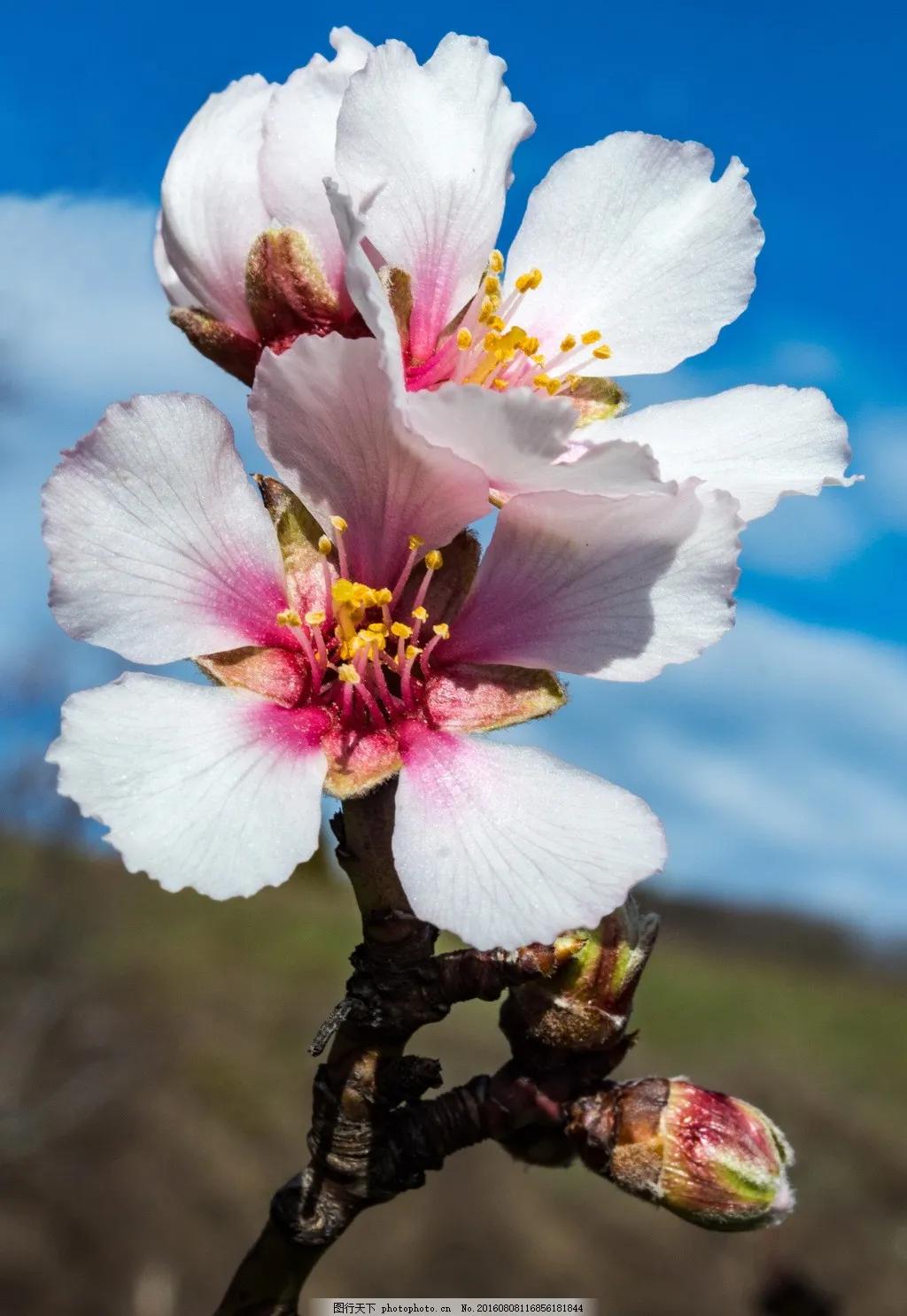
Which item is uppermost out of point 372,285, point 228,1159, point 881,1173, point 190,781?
point 372,285

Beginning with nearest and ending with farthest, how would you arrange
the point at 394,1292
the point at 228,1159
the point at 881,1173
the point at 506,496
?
1. the point at 506,496
2. the point at 881,1173
3. the point at 394,1292
4. the point at 228,1159

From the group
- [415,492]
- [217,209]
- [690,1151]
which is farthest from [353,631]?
[690,1151]

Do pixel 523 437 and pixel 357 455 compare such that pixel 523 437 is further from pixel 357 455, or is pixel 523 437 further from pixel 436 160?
pixel 436 160

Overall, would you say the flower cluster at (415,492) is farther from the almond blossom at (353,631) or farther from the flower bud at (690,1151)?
the flower bud at (690,1151)

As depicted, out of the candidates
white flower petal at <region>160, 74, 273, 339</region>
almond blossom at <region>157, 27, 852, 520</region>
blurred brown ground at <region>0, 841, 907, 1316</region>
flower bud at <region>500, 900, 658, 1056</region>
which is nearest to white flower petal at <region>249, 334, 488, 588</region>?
almond blossom at <region>157, 27, 852, 520</region>

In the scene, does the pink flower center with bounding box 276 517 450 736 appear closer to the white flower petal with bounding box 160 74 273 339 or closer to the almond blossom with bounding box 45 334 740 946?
the almond blossom with bounding box 45 334 740 946

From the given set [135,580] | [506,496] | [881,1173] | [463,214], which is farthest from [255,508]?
[881,1173]

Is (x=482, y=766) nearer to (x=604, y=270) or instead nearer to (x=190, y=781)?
(x=190, y=781)
